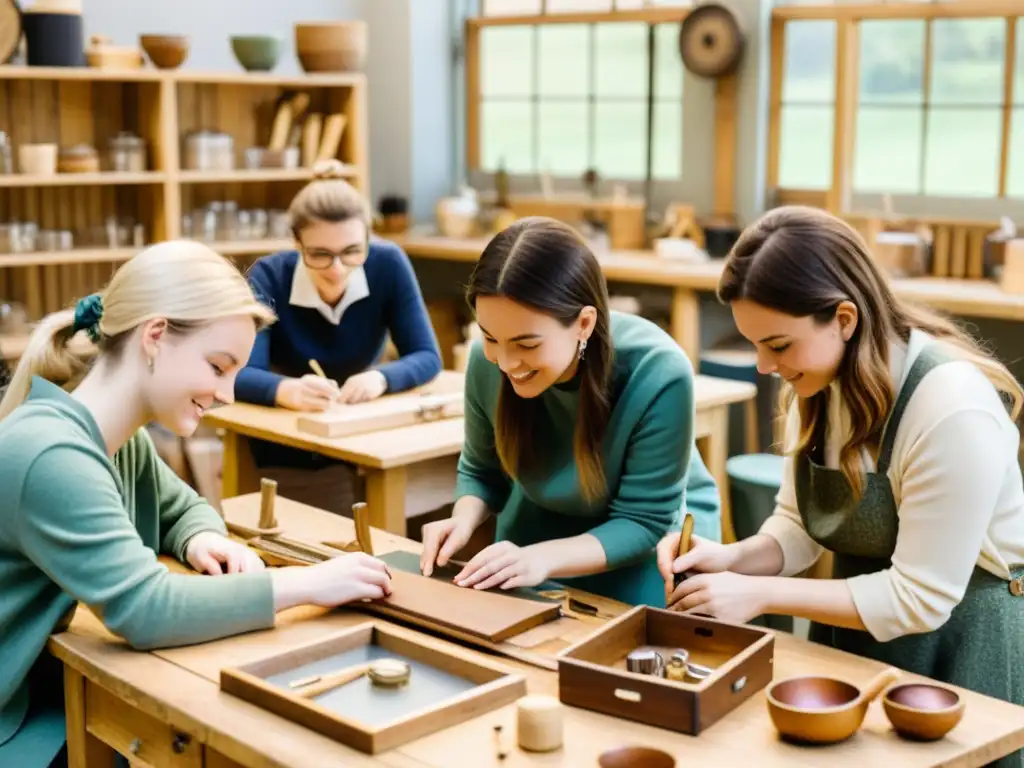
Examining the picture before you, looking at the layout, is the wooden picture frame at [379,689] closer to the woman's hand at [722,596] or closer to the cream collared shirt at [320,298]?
the woman's hand at [722,596]

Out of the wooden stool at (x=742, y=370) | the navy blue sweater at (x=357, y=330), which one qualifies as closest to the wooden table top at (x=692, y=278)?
the wooden stool at (x=742, y=370)

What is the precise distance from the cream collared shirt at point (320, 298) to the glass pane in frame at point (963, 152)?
7.87ft

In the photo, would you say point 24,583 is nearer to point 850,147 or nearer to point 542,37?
point 850,147

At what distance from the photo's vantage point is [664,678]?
5.88 ft

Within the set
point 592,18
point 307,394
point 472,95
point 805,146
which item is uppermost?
point 592,18

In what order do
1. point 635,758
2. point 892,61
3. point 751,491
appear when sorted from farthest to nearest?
1. point 892,61
2. point 751,491
3. point 635,758

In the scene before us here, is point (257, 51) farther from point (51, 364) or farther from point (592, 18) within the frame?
point (51, 364)

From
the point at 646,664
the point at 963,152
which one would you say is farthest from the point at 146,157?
the point at 646,664

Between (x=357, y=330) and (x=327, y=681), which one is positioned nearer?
→ (x=327, y=681)

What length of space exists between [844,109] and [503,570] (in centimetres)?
340

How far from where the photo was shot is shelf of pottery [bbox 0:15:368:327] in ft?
16.9

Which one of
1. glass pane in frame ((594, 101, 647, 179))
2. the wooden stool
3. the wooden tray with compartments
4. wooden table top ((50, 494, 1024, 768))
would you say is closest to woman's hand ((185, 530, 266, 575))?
wooden table top ((50, 494, 1024, 768))

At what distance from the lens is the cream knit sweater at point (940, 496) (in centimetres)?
193

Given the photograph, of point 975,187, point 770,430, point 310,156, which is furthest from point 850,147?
point 310,156
